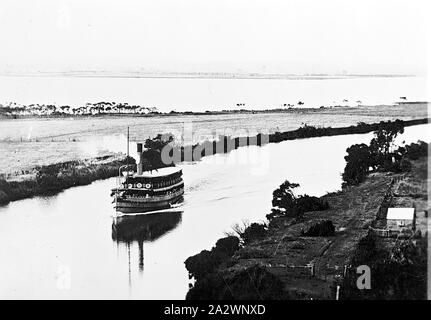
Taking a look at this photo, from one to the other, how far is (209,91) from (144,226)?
4.27 ft

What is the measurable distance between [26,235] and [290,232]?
6.76 feet

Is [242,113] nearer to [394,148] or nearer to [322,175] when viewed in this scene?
[322,175]

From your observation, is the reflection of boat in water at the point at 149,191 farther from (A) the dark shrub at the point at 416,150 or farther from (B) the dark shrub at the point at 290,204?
(A) the dark shrub at the point at 416,150

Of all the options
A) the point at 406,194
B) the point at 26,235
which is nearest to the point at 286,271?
the point at 406,194

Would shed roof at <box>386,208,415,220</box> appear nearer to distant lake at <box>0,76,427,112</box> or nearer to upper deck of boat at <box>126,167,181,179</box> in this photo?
distant lake at <box>0,76,427,112</box>

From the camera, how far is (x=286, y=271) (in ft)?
16.0

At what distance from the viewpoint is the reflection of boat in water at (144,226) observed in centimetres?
A: 585

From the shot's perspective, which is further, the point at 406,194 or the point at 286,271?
the point at 406,194

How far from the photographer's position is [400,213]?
5.45 m

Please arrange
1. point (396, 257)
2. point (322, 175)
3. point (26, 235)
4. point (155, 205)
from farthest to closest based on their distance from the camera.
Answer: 1. point (322, 175)
2. point (155, 205)
3. point (26, 235)
4. point (396, 257)

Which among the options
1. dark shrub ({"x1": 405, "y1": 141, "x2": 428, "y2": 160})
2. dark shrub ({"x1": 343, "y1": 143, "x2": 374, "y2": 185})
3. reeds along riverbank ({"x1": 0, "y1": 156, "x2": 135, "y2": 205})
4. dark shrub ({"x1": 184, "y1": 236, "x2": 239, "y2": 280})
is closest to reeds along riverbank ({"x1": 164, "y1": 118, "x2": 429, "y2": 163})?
dark shrub ({"x1": 343, "y1": 143, "x2": 374, "y2": 185})

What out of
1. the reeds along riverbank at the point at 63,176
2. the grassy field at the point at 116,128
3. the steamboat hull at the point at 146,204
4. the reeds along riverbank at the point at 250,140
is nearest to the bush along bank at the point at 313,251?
the reeds along riverbank at the point at 250,140

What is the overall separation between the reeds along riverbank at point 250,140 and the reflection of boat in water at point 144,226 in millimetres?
817

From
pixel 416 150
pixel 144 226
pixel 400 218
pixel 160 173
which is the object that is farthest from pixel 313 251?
pixel 160 173
